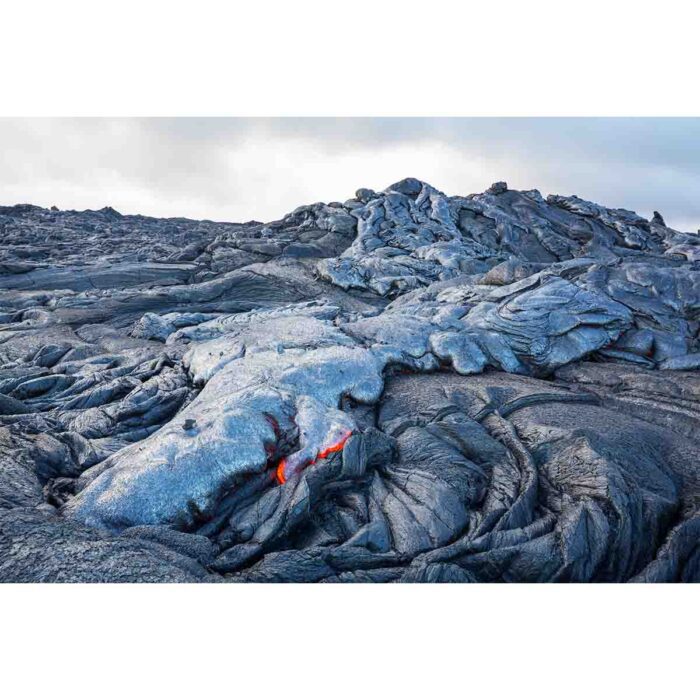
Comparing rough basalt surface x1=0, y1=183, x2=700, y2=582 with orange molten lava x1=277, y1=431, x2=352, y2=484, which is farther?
orange molten lava x1=277, y1=431, x2=352, y2=484

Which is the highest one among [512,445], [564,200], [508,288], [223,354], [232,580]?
[564,200]

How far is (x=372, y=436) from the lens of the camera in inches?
276

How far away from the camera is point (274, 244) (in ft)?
77.3

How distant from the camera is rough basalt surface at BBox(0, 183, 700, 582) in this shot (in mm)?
5348

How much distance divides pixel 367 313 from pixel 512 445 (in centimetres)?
817

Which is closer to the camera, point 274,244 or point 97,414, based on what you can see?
point 97,414

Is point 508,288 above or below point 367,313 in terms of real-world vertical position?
above

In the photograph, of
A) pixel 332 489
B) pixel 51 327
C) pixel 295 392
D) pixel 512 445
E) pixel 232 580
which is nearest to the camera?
pixel 232 580

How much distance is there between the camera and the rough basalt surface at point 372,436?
211 inches

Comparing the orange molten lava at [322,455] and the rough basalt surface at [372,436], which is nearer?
the rough basalt surface at [372,436]

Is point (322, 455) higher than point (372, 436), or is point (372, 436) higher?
point (372, 436)

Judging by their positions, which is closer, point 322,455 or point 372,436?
point 322,455

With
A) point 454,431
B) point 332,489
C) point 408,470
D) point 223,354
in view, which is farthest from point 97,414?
point 454,431

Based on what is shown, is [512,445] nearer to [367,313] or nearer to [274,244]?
[367,313]
